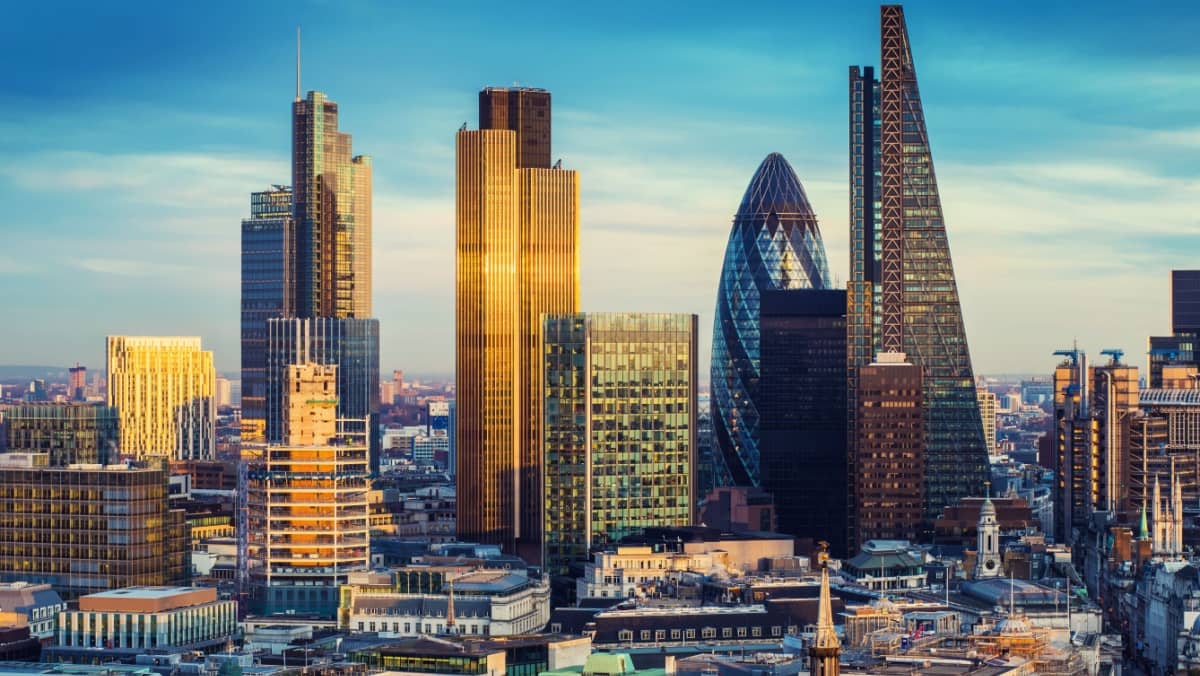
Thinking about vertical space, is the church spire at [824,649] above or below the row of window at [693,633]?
above

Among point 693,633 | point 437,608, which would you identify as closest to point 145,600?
point 437,608

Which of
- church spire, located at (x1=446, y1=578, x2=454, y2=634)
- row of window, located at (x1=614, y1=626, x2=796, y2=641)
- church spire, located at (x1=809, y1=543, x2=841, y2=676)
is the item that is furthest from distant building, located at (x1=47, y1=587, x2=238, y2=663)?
church spire, located at (x1=809, y1=543, x2=841, y2=676)

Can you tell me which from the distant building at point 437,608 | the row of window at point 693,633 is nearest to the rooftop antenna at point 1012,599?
the row of window at point 693,633

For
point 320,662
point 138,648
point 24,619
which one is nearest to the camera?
point 320,662

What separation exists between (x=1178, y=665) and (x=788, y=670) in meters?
42.8

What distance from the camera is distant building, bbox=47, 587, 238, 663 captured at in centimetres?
17925

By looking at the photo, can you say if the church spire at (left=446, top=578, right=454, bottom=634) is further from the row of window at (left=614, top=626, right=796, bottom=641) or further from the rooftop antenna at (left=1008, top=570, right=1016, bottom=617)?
the rooftop antenna at (left=1008, top=570, right=1016, bottom=617)

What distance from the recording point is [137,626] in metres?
181

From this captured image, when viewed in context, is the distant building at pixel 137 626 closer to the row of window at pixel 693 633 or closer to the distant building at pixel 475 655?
the distant building at pixel 475 655

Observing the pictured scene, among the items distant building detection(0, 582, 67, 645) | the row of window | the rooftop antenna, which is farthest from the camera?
distant building detection(0, 582, 67, 645)

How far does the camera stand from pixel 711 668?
16300cm

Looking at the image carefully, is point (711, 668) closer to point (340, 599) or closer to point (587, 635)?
point (587, 635)

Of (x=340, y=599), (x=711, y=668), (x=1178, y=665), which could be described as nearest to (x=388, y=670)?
(x=711, y=668)

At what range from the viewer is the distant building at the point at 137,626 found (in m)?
179
